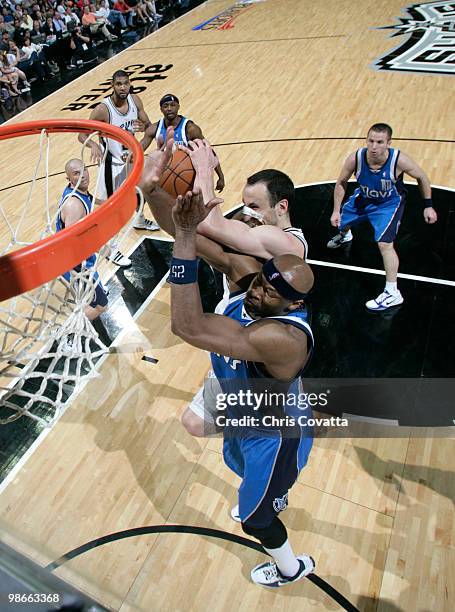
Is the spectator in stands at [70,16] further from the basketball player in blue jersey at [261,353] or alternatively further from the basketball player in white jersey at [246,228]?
the basketball player in blue jersey at [261,353]

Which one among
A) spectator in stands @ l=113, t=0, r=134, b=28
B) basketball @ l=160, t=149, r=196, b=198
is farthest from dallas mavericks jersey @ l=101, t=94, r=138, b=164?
spectator in stands @ l=113, t=0, r=134, b=28

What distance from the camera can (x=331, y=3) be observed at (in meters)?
13.4

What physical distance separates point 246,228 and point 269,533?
→ 1407 millimetres

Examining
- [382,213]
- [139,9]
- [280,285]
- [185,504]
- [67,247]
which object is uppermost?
[67,247]

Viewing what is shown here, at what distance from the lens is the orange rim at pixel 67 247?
151cm

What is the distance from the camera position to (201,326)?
1762mm

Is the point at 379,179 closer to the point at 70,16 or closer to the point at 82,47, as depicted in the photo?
the point at 82,47

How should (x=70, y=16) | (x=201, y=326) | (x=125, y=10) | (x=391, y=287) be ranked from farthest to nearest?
(x=125, y=10) < (x=70, y=16) < (x=391, y=287) < (x=201, y=326)

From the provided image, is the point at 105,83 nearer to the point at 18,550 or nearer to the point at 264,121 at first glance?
the point at 264,121

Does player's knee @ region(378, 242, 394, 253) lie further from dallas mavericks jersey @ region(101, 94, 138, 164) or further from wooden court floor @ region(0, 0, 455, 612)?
dallas mavericks jersey @ region(101, 94, 138, 164)

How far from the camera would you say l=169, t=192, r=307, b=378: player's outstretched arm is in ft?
5.63

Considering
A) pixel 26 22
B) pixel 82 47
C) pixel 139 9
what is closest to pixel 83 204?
pixel 26 22

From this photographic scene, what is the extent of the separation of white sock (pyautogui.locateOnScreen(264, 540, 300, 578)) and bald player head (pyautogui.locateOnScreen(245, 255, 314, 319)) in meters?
1.20

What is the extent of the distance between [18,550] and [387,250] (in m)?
3.67
